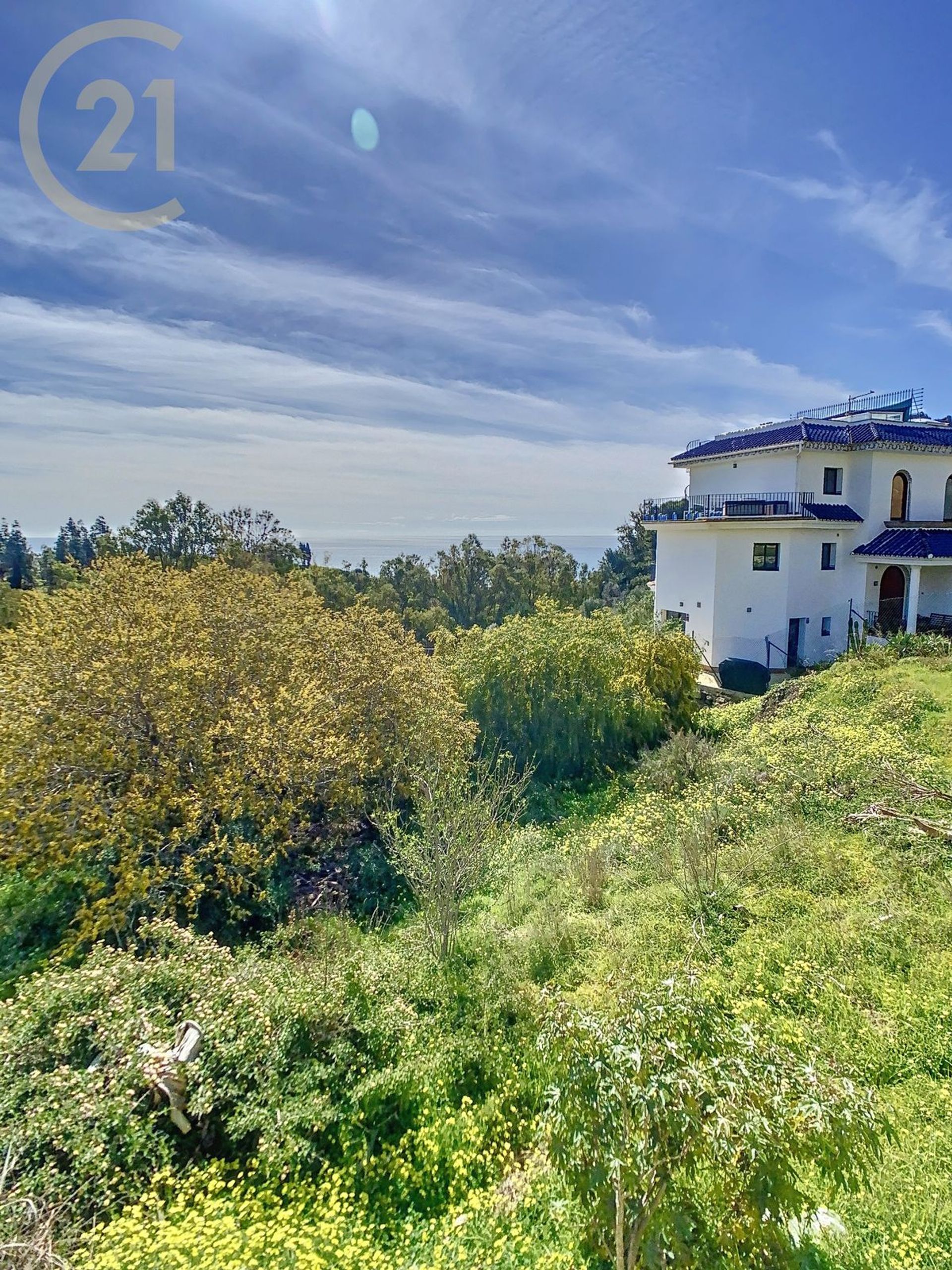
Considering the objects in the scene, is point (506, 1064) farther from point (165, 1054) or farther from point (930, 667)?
point (930, 667)

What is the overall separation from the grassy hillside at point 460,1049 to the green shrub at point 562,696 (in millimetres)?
5051

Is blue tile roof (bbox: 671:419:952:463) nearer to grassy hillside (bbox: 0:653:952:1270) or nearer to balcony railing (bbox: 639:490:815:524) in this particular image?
balcony railing (bbox: 639:490:815:524)

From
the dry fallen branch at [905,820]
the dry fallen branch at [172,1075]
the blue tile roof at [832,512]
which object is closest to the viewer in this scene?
the dry fallen branch at [172,1075]

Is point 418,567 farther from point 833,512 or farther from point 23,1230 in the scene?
point 23,1230

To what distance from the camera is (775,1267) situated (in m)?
2.89

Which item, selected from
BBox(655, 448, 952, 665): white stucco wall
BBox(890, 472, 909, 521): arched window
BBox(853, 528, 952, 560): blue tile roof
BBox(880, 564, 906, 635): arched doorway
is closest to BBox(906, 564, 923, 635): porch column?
BBox(853, 528, 952, 560): blue tile roof

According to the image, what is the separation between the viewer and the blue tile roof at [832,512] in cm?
1766

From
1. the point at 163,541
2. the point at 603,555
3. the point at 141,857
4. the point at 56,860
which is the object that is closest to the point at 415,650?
the point at 141,857

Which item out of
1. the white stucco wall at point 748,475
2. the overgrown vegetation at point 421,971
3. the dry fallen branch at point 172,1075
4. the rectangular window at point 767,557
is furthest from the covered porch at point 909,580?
the dry fallen branch at point 172,1075

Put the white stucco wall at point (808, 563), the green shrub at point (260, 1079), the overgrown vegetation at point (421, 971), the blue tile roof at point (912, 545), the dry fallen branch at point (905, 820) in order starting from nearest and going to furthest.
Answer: the overgrown vegetation at point (421, 971), the green shrub at point (260, 1079), the dry fallen branch at point (905, 820), the blue tile roof at point (912, 545), the white stucco wall at point (808, 563)

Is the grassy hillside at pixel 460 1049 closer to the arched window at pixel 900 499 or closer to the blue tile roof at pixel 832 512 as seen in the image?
the blue tile roof at pixel 832 512

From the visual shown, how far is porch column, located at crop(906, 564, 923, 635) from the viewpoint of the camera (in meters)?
17.2

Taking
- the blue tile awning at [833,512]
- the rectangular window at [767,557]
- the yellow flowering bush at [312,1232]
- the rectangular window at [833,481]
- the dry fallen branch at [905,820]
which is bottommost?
the yellow flowering bush at [312,1232]

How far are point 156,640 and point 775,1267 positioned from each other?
828cm
